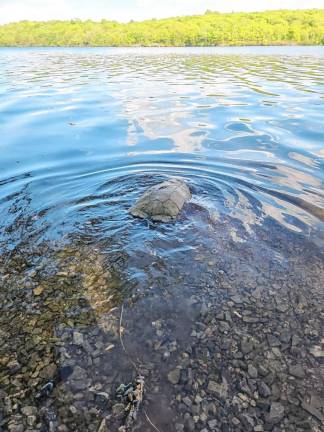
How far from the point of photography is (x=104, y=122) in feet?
44.5

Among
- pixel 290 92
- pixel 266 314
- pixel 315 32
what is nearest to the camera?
pixel 266 314

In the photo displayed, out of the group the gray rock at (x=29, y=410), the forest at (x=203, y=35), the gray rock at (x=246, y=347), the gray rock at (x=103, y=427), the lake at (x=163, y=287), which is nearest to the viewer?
the gray rock at (x=103, y=427)

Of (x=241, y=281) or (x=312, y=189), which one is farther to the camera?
(x=312, y=189)

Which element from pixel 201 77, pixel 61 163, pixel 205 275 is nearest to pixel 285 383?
pixel 205 275

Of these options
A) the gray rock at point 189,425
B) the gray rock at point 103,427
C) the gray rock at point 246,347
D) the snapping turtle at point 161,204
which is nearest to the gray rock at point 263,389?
the gray rock at point 246,347

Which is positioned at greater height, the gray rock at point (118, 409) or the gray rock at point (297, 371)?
the gray rock at point (118, 409)

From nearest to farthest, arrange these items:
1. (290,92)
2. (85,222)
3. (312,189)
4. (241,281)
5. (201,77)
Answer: (241,281)
(85,222)
(312,189)
(290,92)
(201,77)

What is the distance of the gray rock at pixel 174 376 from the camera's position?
3529 mm

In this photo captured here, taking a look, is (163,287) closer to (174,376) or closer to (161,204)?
(174,376)

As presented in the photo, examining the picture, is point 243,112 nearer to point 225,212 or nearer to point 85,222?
point 225,212

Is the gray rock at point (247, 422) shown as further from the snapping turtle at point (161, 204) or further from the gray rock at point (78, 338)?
the snapping turtle at point (161, 204)

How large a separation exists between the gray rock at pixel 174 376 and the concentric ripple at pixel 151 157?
275cm

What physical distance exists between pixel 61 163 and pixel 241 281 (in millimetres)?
6091

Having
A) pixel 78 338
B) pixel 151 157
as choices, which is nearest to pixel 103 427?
pixel 78 338
